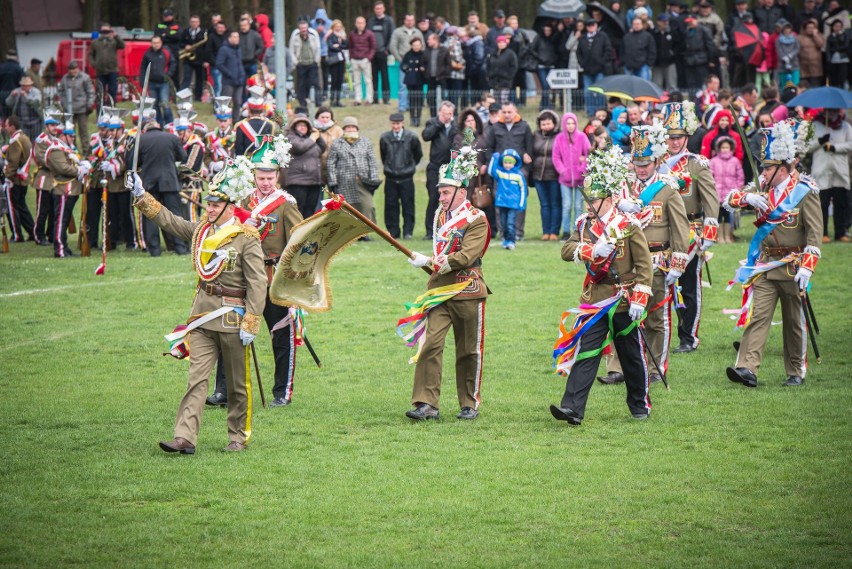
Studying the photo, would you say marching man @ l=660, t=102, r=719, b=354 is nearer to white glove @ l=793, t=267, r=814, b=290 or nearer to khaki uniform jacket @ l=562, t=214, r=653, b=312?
white glove @ l=793, t=267, r=814, b=290

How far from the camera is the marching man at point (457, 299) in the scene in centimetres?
1038

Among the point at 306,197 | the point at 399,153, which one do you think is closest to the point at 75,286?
the point at 306,197

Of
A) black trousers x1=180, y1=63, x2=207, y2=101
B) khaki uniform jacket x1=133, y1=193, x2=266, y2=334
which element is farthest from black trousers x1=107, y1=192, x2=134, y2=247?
khaki uniform jacket x1=133, y1=193, x2=266, y2=334

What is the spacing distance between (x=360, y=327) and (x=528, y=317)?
7.22ft

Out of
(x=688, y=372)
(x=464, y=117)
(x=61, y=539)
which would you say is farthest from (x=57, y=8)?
(x=61, y=539)

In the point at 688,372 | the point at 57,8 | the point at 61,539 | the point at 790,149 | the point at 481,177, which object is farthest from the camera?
the point at 57,8

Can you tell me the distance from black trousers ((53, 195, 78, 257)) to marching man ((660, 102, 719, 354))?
36.9ft

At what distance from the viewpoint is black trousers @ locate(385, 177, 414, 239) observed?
813 inches

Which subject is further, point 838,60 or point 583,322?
point 838,60

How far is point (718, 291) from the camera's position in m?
16.9

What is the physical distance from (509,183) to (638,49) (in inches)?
326

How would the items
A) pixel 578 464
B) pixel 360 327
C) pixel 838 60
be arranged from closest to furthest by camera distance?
1. pixel 578 464
2. pixel 360 327
3. pixel 838 60

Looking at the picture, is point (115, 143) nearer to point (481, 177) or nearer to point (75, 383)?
point (481, 177)

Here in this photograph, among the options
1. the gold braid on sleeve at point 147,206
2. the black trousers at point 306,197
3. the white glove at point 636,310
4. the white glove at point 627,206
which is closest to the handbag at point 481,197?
the black trousers at point 306,197
